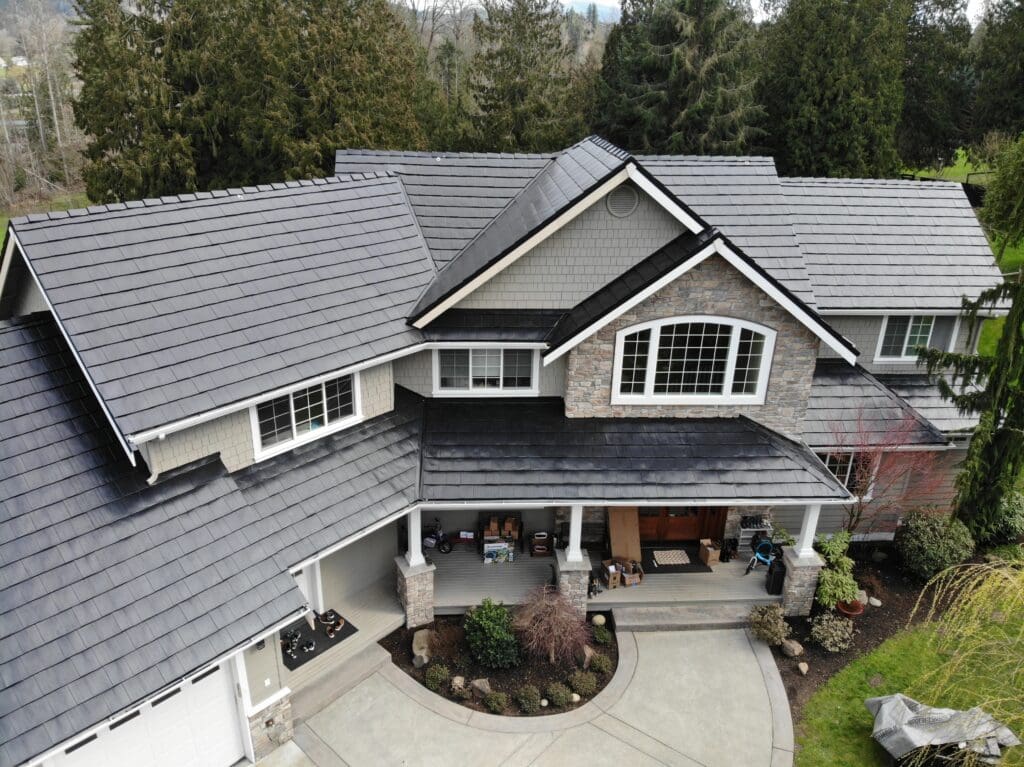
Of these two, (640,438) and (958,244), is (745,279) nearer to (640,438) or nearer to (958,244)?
Result: (640,438)

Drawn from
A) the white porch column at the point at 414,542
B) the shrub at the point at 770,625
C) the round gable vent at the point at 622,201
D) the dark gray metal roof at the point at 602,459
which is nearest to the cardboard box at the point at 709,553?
the shrub at the point at 770,625

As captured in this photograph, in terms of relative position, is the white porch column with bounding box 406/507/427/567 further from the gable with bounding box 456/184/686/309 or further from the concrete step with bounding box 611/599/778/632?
the gable with bounding box 456/184/686/309

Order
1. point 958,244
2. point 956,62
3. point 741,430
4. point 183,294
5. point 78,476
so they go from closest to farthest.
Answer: point 78,476
point 183,294
point 741,430
point 958,244
point 956,62

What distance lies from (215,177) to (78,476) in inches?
1056

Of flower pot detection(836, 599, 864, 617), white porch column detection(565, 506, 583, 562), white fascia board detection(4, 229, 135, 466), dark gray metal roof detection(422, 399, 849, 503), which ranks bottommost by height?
flower pot detection(836, 599, 864, 617)

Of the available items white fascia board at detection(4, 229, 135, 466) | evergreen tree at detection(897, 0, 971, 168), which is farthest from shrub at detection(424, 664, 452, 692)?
evergreen tree at detection(897, 0, 971, 168)

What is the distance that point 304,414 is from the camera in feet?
52.8

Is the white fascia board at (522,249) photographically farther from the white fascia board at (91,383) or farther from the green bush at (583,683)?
the green bush at (583,683)

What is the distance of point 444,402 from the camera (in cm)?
1838

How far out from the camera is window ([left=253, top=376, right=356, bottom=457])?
15361 mm

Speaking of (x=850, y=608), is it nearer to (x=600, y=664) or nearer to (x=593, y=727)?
(x=600, y=664)

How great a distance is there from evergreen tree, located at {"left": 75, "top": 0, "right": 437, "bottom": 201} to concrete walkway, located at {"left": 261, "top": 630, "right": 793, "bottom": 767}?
25.1 m

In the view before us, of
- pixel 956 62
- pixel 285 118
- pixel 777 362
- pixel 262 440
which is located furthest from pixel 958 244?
pixel 956 62

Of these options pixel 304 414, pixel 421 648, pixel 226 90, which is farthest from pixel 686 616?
pixel 226 90
